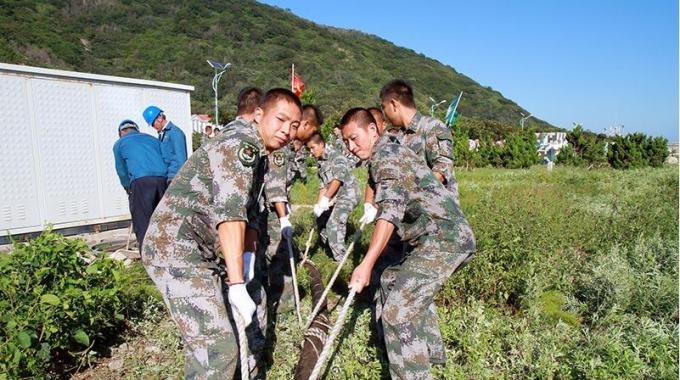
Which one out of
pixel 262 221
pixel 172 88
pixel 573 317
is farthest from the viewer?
pixel 172 88

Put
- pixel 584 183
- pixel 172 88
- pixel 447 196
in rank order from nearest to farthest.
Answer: pixel 447 196
pixel 172 88
pixel 584 183

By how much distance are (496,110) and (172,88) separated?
281ft

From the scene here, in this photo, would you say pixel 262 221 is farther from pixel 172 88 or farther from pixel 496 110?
pixel 496 110

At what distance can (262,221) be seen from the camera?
3797 millimetres

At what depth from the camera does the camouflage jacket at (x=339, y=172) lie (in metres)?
5.92

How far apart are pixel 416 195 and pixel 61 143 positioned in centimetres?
643

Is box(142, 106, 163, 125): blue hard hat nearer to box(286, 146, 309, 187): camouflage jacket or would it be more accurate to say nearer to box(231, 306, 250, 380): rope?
box(286, 146, 309, 187): camouflage jacket

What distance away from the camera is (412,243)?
10.1ft

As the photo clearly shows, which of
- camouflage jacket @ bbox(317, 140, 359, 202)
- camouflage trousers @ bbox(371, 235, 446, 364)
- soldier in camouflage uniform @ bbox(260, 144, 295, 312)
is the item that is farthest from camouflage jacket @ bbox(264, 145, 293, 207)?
camouflage jacket @ bbox(317, 140, 359, 202)

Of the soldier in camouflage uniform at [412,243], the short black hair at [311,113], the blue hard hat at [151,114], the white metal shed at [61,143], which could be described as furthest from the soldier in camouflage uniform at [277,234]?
the white metal shed at [61,143]

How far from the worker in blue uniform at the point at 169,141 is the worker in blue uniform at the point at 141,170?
1.60ft

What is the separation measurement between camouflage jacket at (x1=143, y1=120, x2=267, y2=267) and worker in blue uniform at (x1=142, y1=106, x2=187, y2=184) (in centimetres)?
358

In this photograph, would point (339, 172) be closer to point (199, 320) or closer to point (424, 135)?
point (424, 135)

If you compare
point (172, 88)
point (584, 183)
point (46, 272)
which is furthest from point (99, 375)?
point (584, 183)
